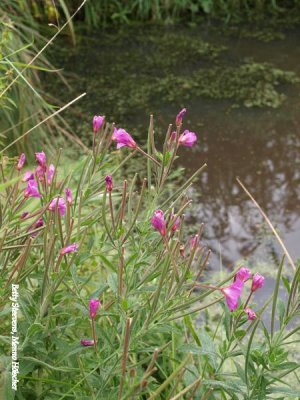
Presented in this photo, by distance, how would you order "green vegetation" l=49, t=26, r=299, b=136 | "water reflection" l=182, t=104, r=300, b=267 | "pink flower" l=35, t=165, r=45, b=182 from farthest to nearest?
"green vegetation" l=49, t=26, r=299, b=136 → "water reflection" l=182, t=104, r=300, b=267 → "pink flower" l=35, t=165, r=45, b=182

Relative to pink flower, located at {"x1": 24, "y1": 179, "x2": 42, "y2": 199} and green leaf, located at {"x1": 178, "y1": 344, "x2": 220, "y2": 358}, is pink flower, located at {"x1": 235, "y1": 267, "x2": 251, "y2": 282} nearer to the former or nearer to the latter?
green leaf, located at {"x1": 178, "y1": 344, "x2": 220, "y2": 358}

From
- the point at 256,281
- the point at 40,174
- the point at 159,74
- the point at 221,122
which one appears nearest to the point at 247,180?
the point at 221,122

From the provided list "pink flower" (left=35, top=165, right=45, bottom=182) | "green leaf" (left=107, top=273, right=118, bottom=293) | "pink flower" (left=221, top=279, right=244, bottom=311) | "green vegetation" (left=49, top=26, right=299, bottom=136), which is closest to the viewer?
"pink flower" (left=221, top=279, right=244, bottom=311)

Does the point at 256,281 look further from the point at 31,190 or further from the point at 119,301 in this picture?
the point at 31,190

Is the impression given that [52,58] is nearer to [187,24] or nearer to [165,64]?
[165,64]

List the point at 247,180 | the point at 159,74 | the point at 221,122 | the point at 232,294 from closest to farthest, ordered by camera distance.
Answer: the point at 232,294 < the point at 247,180 < the point at 221,122 < the point at 159,74

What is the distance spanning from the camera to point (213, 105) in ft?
11.8

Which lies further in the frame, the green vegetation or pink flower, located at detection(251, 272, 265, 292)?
the green vegetation

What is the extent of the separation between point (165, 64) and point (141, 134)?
845 millimetres

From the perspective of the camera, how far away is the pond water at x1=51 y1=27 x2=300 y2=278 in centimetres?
265

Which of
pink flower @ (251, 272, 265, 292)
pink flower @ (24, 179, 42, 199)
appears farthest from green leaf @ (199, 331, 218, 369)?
pink flower @ (24, 179, 42, 199)

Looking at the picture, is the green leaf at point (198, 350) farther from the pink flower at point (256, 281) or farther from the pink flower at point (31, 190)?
the pink flower at point (31, 190)

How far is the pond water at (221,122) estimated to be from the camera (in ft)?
8.70

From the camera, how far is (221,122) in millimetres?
3418
